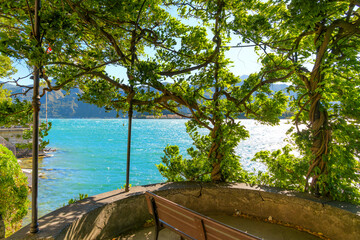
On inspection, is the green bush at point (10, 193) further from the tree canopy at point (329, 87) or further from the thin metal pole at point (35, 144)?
the tree canopy at point (329, 87)

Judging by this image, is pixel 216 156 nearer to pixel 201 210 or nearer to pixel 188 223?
pixel 201 210

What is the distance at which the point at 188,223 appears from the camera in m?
2.21

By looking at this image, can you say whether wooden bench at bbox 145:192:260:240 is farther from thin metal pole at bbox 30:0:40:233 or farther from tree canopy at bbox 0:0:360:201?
tree canopy at bbox 0:0:360:201

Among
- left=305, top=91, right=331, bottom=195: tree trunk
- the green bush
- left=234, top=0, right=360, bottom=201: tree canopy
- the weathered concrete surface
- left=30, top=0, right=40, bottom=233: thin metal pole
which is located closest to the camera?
left=30, top=0, right=40, bottom=233: thin metal pole

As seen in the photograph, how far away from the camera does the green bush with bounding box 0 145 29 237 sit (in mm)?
4980

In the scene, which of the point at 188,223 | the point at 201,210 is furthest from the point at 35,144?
the point at 201,210

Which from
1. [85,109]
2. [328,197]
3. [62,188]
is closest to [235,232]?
[328,197]

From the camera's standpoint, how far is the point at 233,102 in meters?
3.87

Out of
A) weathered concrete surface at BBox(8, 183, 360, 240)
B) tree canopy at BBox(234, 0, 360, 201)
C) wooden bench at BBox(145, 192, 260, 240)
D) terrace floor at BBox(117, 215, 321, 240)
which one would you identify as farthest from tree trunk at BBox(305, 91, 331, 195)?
wooden bench at BBox(145, 192, 260, 240)

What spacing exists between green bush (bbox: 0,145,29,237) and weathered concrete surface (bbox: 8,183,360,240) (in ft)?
10.7

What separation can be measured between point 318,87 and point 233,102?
1.27 m

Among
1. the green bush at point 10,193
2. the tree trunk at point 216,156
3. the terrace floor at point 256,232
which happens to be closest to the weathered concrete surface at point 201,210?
the terrace floor at point 256,232

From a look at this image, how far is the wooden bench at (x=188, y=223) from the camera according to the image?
1844 mm

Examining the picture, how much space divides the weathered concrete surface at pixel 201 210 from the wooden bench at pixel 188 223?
2.26 ft
